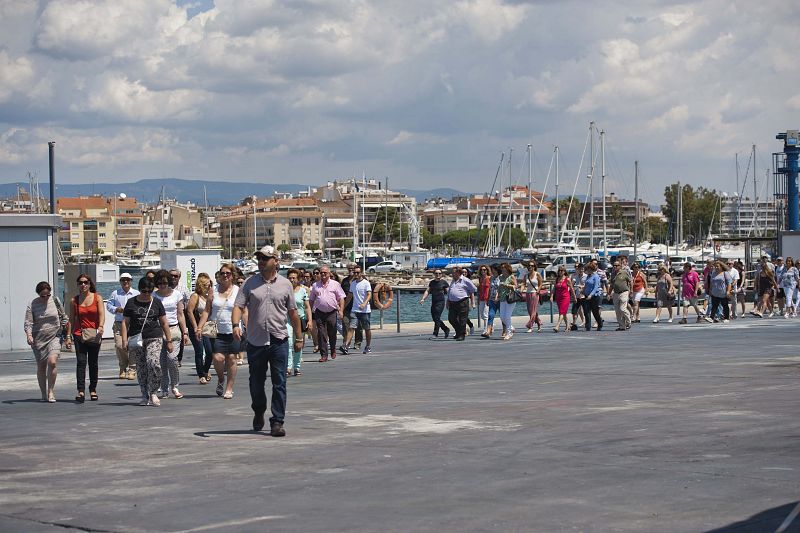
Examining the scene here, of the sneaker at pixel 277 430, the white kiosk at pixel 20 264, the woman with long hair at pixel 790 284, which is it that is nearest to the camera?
the sneaker at pixel 277 430

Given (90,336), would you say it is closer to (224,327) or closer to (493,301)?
(224,327)

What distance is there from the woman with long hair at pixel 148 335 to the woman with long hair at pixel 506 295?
40.4ft

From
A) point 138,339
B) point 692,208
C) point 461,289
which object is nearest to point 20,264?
point 461,289

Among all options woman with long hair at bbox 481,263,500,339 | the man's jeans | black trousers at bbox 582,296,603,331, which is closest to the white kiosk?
→ woman with long hair at bbox 481,263,500,339

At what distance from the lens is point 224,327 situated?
16.0 metres

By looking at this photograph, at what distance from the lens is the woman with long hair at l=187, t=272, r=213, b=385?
17.4 meters

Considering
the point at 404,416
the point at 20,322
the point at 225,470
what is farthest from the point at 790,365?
the point at 20,322

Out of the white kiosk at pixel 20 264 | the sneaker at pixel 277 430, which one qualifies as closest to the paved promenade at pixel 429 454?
the sneaker at pixel 277 430

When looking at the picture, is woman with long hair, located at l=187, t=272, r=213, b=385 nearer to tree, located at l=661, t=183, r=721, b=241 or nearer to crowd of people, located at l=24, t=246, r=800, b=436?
crowd of people, located at l=24, t=246, r=800, b=436

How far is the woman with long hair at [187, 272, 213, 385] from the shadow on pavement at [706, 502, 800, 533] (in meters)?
10.8

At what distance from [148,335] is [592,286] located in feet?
51.5

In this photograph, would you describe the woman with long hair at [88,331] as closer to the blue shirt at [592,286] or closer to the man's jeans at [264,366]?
the man's jeans at [264,366]

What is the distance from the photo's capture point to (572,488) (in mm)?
8680

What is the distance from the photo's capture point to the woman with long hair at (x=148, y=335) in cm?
1489
